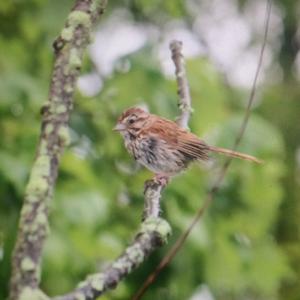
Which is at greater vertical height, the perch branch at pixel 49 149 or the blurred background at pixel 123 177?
the blurred background at pixel 123 177

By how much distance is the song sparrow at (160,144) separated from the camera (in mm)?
2068

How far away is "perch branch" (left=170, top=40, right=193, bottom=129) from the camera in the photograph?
78.3 inches

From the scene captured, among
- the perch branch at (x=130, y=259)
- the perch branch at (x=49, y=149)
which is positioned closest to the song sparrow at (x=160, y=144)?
the perch branch at (x=130, y=259)

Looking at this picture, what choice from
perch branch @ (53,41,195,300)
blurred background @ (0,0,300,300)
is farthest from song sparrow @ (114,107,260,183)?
blurred background @ (0,0,300,300)

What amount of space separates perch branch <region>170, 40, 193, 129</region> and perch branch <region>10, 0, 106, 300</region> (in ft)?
1.43

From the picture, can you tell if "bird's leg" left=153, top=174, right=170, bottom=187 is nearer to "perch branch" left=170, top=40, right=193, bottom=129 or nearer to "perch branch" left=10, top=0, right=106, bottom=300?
"perch branch" left=170, top=40, right=193, bottom=129

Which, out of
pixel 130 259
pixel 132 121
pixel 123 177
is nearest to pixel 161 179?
pixel 132 121

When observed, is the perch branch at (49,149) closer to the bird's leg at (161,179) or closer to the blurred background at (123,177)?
the bird's leg at (161,179)

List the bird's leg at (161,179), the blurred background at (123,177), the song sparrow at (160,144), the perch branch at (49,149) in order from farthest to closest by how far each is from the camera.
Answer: the blurred background at (123,177) → the song sparrow at (160,144) → the bird's leg at (161,179) → the perch branch at (49,149)

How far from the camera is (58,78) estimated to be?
1439 millimetres

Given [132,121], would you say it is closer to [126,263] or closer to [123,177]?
[126,263]

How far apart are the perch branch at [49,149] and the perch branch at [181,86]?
44 centimetres

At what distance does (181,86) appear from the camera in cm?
200

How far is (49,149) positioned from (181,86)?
0.64 metres
